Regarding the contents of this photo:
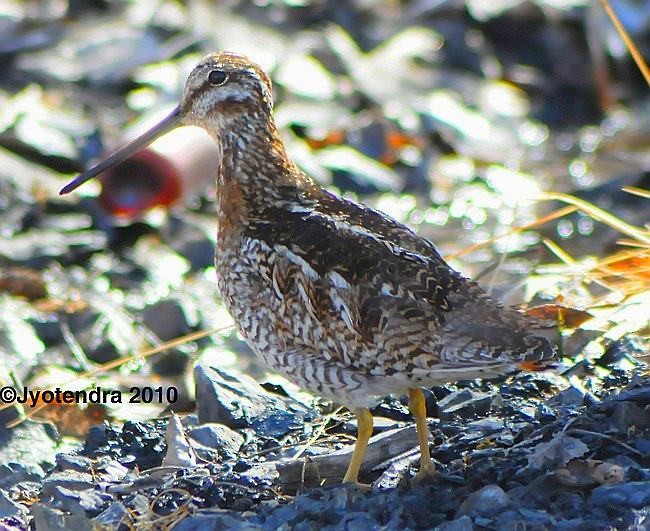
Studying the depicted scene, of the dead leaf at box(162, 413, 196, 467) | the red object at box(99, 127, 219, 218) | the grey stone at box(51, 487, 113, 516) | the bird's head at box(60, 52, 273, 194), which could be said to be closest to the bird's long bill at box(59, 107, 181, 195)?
the bird's head at box(60, 52, 273, 194)

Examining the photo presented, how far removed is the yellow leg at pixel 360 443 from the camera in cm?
541

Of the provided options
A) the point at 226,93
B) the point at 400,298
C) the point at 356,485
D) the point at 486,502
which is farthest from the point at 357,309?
the point at 226,93

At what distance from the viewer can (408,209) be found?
35.4 feet

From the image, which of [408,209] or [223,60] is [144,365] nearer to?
[223,60]

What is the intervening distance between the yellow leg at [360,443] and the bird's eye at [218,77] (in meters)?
1.75

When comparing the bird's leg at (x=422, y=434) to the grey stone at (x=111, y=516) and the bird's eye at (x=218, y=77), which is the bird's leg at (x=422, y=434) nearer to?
the grey stone at (x=111, y=516)

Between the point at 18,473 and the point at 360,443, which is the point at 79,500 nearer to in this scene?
the point at 18,473

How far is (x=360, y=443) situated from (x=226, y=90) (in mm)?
1842

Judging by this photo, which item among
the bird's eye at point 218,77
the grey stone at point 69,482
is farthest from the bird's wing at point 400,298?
the grey stone at point 69,482

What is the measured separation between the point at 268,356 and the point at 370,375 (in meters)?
0.51

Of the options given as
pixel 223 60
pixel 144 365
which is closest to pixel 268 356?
pixel 223 60

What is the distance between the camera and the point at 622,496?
4832 millimetres

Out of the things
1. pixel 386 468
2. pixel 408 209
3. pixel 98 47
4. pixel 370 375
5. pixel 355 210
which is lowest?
pixel 386 468

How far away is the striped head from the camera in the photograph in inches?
245
